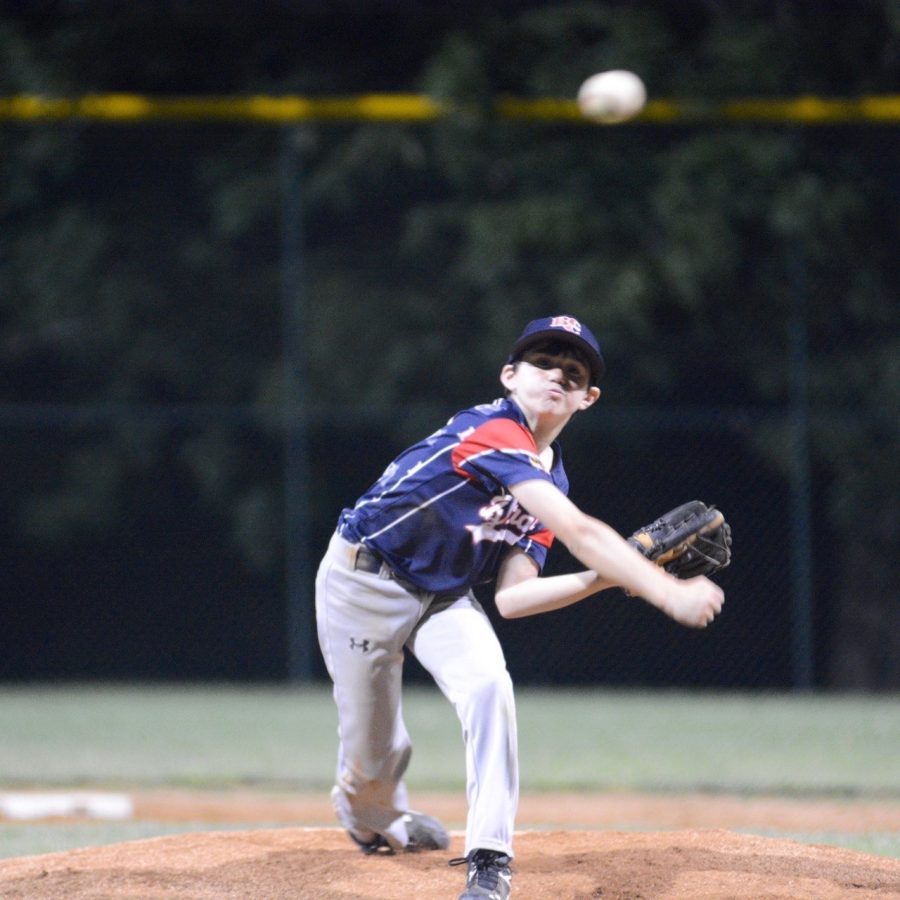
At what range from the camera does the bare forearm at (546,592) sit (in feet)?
12.1

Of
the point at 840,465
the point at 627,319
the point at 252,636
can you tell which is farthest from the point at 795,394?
the point at 252,636

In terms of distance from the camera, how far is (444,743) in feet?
28.1

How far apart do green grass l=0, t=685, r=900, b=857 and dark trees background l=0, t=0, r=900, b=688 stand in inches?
28.2

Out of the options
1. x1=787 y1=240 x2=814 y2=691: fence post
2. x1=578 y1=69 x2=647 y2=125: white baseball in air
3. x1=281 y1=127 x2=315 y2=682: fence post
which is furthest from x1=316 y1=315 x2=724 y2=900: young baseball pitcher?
x1=787 y1=240 x2=814 y2=691: fence post

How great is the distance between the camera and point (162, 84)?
44.1 ft

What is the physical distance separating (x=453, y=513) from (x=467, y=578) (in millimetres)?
213

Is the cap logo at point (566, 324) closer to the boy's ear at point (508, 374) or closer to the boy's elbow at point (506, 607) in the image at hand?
the boy's ear at point (508, 374)

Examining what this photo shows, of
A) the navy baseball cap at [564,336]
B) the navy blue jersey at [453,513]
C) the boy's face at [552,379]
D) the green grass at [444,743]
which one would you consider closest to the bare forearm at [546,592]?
the navy blue jersey at [453,513]

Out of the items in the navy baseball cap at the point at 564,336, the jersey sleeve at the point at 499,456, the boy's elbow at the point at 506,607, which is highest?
the navy baseball cap at the point at 564,336

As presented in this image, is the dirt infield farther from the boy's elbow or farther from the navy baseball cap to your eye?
the navy baseball cap

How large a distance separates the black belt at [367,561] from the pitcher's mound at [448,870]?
2.65 feet

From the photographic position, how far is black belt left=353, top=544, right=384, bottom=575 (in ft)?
13.1

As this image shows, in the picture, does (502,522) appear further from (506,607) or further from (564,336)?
(564,336)

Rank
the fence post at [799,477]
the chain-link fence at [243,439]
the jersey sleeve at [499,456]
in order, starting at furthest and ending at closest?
the chain-link fence at [243,439] < the fence post at [799,477] < the jersey sleeve at [499,456]
